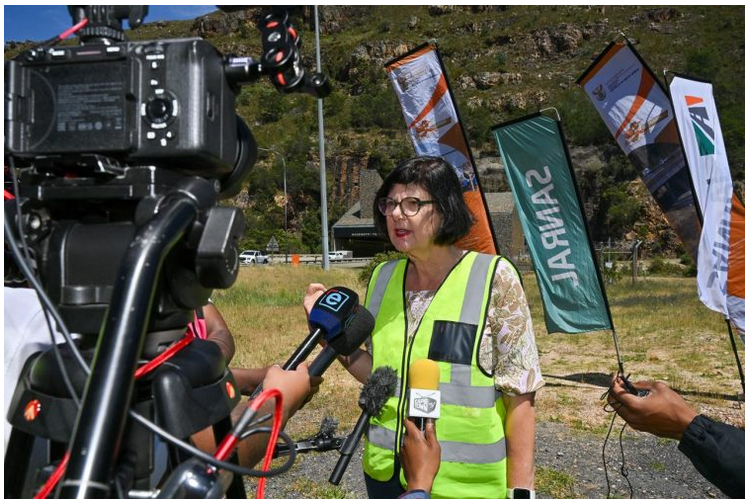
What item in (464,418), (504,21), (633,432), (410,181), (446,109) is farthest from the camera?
(504,21)

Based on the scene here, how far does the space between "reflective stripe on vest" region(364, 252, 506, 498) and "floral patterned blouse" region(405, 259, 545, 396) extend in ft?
0.12

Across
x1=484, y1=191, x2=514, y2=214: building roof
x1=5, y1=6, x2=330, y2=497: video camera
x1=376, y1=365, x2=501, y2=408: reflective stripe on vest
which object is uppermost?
x1=484, y1=191, x2=514, y2=214: building roof

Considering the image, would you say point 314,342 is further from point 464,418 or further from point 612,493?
point 612,493

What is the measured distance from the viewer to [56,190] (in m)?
1.00

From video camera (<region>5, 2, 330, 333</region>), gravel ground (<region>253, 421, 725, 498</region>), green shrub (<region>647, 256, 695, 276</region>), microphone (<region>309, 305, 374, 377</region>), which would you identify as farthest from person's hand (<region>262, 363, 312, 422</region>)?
green shrub (<region>647, 256, 695, 276</region>)

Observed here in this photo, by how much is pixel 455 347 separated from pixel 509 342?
0.18 m

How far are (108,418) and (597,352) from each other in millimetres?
9646

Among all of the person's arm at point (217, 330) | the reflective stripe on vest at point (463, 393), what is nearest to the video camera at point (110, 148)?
the reflective stripe on vest at point (463, 393)

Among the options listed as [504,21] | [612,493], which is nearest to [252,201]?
[504,21]

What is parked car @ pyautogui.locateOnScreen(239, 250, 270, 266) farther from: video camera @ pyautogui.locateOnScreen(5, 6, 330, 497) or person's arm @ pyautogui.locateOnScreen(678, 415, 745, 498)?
video camera @ pyautogui.locateOnScreen(5, 6, 330, 497)

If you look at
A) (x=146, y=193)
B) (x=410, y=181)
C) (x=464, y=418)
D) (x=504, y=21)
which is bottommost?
(x=464, y=418)

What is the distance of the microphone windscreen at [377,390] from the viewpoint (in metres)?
1.88

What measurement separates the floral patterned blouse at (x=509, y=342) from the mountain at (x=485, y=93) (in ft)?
153

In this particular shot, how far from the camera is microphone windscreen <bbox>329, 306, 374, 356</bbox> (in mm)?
1563
